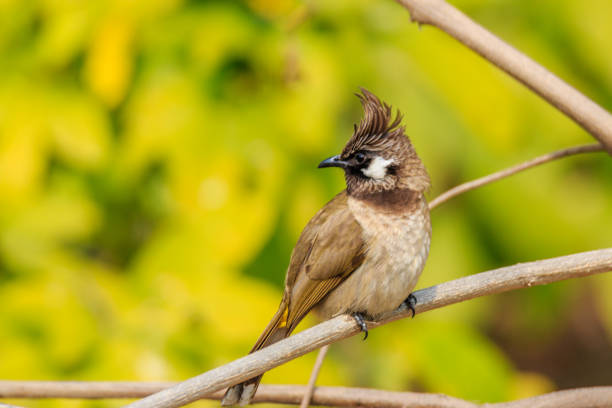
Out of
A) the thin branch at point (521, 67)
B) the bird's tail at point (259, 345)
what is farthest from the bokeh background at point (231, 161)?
the thin branch at point (521, 67)

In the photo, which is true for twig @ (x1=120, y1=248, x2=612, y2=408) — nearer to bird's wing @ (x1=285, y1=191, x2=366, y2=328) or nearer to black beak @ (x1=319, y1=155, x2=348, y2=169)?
bird's wing @ (x1=285, y1=191, x2=366, y2=328)

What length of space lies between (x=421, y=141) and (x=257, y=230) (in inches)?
25.0

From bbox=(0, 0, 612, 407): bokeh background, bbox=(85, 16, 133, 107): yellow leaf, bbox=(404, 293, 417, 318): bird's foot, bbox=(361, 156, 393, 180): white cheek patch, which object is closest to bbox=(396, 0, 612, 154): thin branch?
bbox=(361, 156, 393, 180): white cheek patch

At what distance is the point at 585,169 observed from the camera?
3586 mm

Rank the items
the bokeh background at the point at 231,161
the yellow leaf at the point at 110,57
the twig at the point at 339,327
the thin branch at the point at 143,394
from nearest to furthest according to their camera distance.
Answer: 1. the twig at the point at 339,327
2. the thin branch at the point at 143,394
3. the bokeh background at the point at 231,161
4. the yellow leaf at the point at 110,57

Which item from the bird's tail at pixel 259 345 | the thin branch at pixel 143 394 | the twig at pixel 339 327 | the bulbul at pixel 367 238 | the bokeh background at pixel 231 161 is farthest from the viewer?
the bokeh background at pixel 231 161

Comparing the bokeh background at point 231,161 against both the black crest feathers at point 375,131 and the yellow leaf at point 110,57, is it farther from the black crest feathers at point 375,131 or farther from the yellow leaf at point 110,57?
the black crest feathers at point 375,131

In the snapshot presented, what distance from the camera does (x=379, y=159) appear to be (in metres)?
2.13

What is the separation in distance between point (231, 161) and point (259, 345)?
813mm

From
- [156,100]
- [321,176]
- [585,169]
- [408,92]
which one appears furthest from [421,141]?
[585,169]

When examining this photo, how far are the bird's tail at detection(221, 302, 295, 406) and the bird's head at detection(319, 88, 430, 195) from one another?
0.37 metres

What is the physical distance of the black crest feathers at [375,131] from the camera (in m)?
2.05

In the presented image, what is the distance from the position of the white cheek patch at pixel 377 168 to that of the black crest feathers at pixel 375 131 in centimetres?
4

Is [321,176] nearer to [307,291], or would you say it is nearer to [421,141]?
[421,141]
